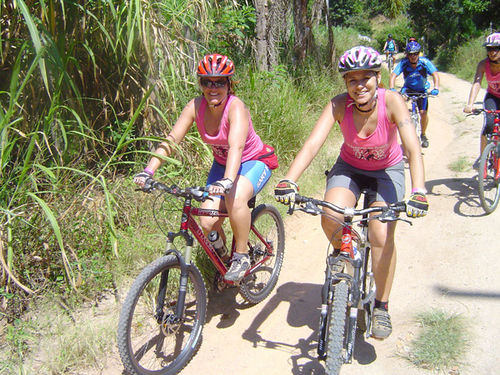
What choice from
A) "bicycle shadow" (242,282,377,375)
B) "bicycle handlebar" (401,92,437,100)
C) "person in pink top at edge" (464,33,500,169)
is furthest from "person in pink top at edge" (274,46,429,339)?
"bicycle handlebar" (401,92,437,100)

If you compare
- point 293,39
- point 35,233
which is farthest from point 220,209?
point 293,39

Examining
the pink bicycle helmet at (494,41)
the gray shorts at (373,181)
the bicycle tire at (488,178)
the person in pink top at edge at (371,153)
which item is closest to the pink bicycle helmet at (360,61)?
the person in pink top at edge at (371,153)

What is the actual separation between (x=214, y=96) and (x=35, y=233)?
5.60 feet

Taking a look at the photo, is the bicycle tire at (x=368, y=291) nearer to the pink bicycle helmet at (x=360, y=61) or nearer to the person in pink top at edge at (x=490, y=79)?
the pink bicycle helmet at (x=360, y=61)

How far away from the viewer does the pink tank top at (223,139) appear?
3.76m

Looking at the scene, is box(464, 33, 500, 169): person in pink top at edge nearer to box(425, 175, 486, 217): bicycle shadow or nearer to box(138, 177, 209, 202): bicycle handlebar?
box(425, 175, 486, 217): bicycle shadow

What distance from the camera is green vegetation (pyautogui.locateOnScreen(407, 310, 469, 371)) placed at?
340 centimetres

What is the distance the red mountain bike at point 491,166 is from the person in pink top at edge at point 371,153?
286cm

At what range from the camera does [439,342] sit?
3.54 meters

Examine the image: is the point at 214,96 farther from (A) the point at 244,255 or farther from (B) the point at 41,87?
(B) the point at 41,87

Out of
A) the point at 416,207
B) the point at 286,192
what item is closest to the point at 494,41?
the point at 416,207

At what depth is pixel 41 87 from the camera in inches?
172

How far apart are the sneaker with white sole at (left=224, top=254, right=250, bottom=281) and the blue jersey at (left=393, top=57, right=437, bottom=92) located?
18.6 ft

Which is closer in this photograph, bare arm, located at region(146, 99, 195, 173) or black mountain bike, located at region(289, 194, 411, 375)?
black mountain bike, located at region(289, 194, 411, 375)
